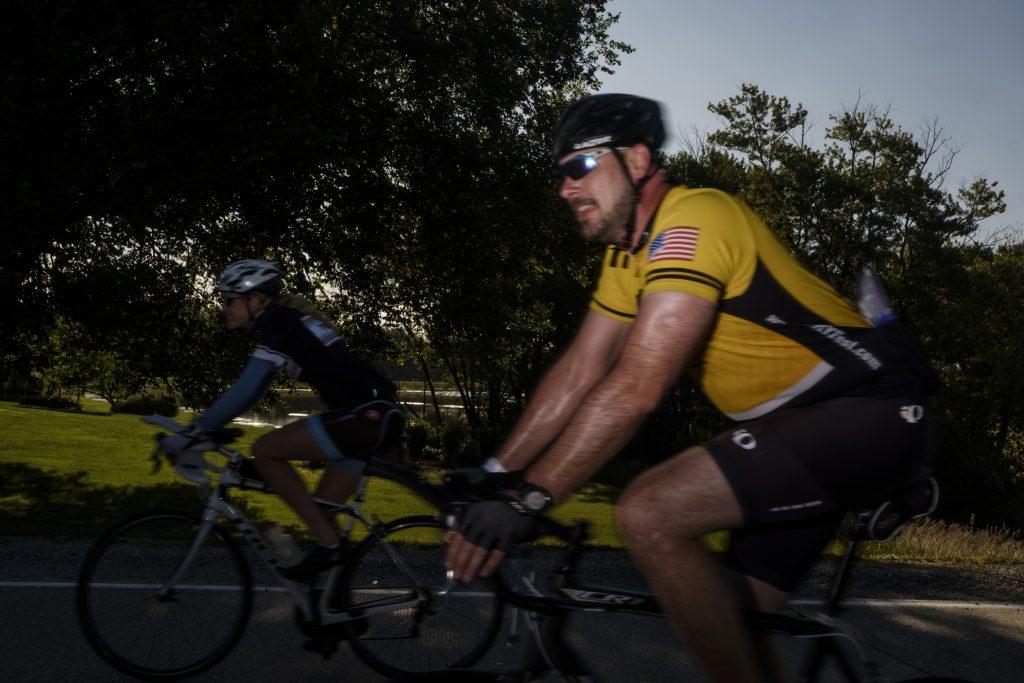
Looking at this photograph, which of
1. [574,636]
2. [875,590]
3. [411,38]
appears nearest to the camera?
[574,636]

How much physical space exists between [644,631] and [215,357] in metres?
9.37

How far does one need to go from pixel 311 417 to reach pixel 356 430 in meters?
0.22

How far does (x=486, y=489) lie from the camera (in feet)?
6.79

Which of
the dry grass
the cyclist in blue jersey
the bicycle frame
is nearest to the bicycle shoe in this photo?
the cyclist in blue jersey

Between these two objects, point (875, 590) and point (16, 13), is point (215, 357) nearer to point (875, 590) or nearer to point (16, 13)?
point (16, 13)

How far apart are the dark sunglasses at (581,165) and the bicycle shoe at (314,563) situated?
2.56 meters

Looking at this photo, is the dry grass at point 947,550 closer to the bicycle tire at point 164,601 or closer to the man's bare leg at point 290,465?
the man's bare leg at point 290,465

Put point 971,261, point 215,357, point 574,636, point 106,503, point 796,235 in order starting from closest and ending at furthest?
1. point 574,636
2. point 106,503
3. point 215,357
4. point 971,261
5. point 796,235

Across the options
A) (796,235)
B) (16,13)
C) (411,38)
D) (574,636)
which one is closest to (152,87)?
(16,13)

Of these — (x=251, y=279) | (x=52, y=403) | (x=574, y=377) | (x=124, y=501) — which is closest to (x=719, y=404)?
(x=574, y=377)

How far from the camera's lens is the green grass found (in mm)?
8859

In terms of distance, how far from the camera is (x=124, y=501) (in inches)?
471

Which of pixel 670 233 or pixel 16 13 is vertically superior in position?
pixel 16 13

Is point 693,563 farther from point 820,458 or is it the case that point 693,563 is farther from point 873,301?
point 873,301
